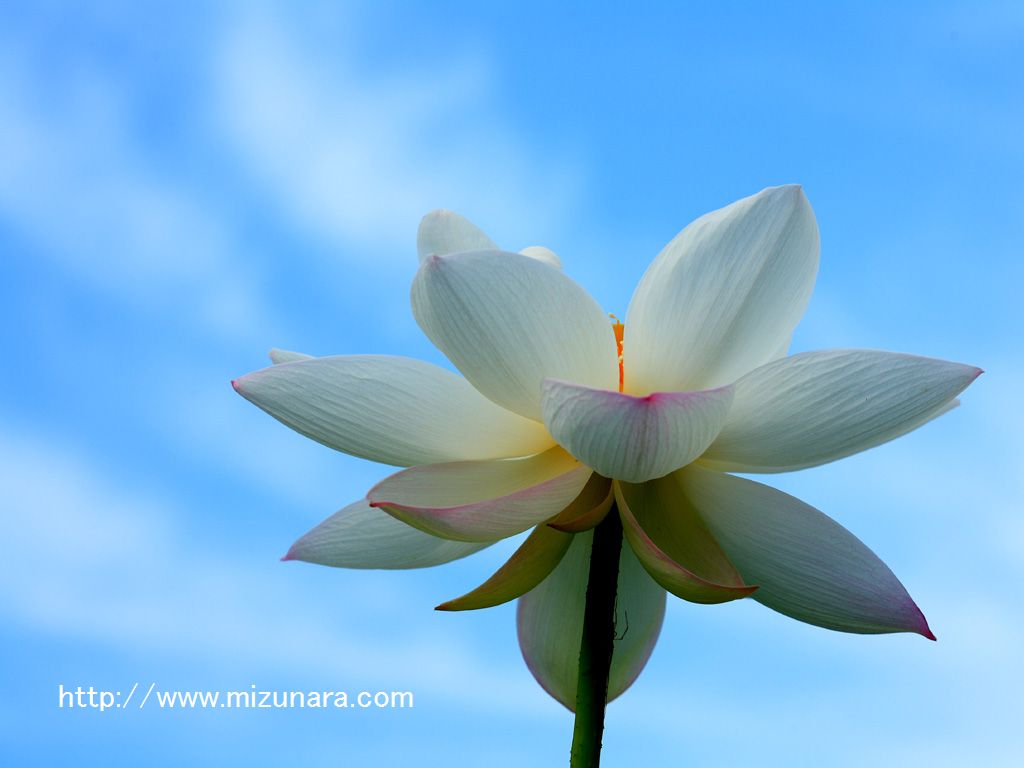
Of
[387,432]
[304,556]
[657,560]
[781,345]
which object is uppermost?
[781,345]

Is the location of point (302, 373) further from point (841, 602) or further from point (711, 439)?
point (841, 602)

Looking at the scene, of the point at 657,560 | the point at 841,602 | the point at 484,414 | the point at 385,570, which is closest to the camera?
the point at 657,560

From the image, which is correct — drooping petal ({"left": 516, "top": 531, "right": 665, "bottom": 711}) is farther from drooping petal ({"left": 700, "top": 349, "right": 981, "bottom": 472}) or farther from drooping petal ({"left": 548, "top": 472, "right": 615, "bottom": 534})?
drooping petal ({"left": 700, "top": 349, "right": 981, "bottom": 472})

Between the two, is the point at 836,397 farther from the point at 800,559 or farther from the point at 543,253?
the point at 543,253

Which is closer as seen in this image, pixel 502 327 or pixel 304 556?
pixel 502 327

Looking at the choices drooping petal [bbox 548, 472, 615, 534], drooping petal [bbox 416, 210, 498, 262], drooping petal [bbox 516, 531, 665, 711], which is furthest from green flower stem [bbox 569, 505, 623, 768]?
drooping petal [bbox 416, 210, 498, 262]

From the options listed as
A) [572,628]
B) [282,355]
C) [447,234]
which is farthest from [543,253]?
[572,628]

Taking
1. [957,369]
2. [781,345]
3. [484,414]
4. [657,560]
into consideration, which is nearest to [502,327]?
[484,414]

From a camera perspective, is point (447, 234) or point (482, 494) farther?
point (447, 234)
